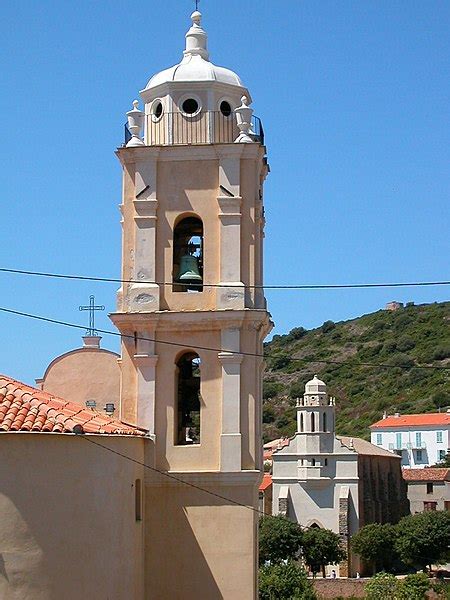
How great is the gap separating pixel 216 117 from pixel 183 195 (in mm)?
1491

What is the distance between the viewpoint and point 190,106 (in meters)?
19.2

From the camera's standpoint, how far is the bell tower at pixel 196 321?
59.0 ft

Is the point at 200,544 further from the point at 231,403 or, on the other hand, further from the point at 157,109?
the point at 157,109

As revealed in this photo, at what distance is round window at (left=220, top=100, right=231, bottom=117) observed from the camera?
63.3 feet

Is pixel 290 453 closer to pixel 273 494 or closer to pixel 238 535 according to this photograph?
pixel 273 494

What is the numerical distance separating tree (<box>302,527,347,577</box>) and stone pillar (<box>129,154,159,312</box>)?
164 ft

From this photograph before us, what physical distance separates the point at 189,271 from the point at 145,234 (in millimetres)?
959

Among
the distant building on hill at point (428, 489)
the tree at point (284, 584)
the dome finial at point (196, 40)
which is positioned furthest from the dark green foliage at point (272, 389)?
the dome finial at point (196, 40)

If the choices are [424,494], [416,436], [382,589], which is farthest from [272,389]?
[382,589]

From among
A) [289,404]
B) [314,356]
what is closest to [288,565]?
[289,404]

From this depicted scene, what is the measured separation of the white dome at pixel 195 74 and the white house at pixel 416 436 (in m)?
91.3

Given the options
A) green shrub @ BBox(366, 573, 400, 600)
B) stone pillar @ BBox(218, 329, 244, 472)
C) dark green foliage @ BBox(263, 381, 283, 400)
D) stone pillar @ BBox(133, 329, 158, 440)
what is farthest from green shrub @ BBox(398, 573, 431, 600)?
dark green foliage @ BBox(263, 381, 283, 400)

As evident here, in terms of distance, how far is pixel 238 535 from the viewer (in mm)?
17922

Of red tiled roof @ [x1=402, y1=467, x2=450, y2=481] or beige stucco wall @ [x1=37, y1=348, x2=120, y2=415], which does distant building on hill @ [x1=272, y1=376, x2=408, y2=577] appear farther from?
beige stucco wall @ [x1=37, y1=348, x2=120, y2=415]
